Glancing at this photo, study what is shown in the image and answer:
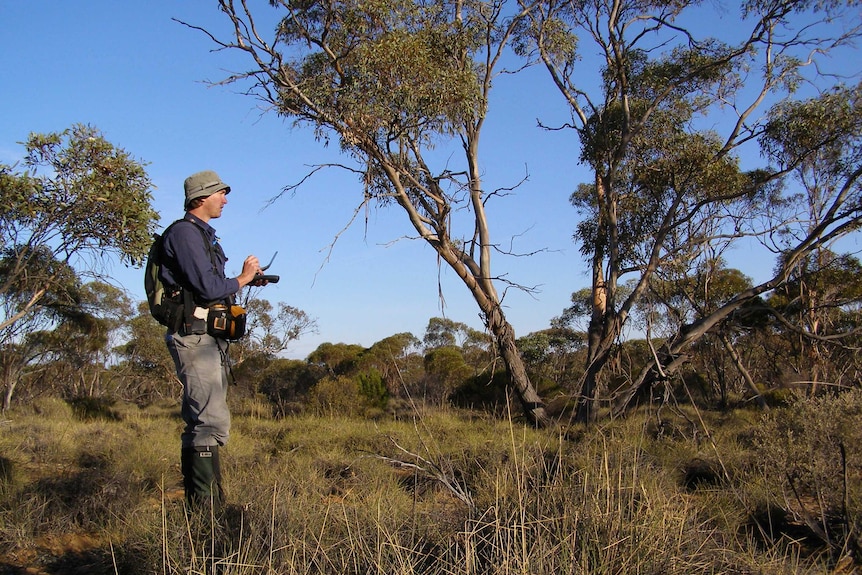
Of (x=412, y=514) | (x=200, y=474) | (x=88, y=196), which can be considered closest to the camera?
(x=412, y=514)

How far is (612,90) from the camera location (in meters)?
10.5

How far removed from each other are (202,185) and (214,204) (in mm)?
110

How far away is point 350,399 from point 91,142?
5.74m

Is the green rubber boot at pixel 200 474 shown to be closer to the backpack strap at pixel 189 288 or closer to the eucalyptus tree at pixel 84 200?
the backpack strap at pixel 189 288

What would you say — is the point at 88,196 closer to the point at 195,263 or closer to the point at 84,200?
the point at 84,200

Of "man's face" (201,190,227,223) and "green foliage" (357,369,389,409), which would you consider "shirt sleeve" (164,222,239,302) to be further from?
"green foliage" (357,369,389,409)

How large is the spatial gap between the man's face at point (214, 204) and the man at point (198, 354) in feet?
0.45

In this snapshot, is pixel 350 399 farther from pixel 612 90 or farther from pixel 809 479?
pixel 809 479

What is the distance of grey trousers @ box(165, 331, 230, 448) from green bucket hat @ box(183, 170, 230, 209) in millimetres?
707

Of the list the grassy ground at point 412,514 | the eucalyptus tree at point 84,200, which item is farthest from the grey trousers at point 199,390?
the eucalyptus tree at point 84,200

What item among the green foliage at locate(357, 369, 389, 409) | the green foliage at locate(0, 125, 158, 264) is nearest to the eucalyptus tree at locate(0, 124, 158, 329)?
the green foliage at locate(0, 125, 158, 264)

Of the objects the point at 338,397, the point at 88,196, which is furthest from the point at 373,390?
the point at 88,196

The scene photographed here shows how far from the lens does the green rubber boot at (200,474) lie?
3244mm

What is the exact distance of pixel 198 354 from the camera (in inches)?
132
